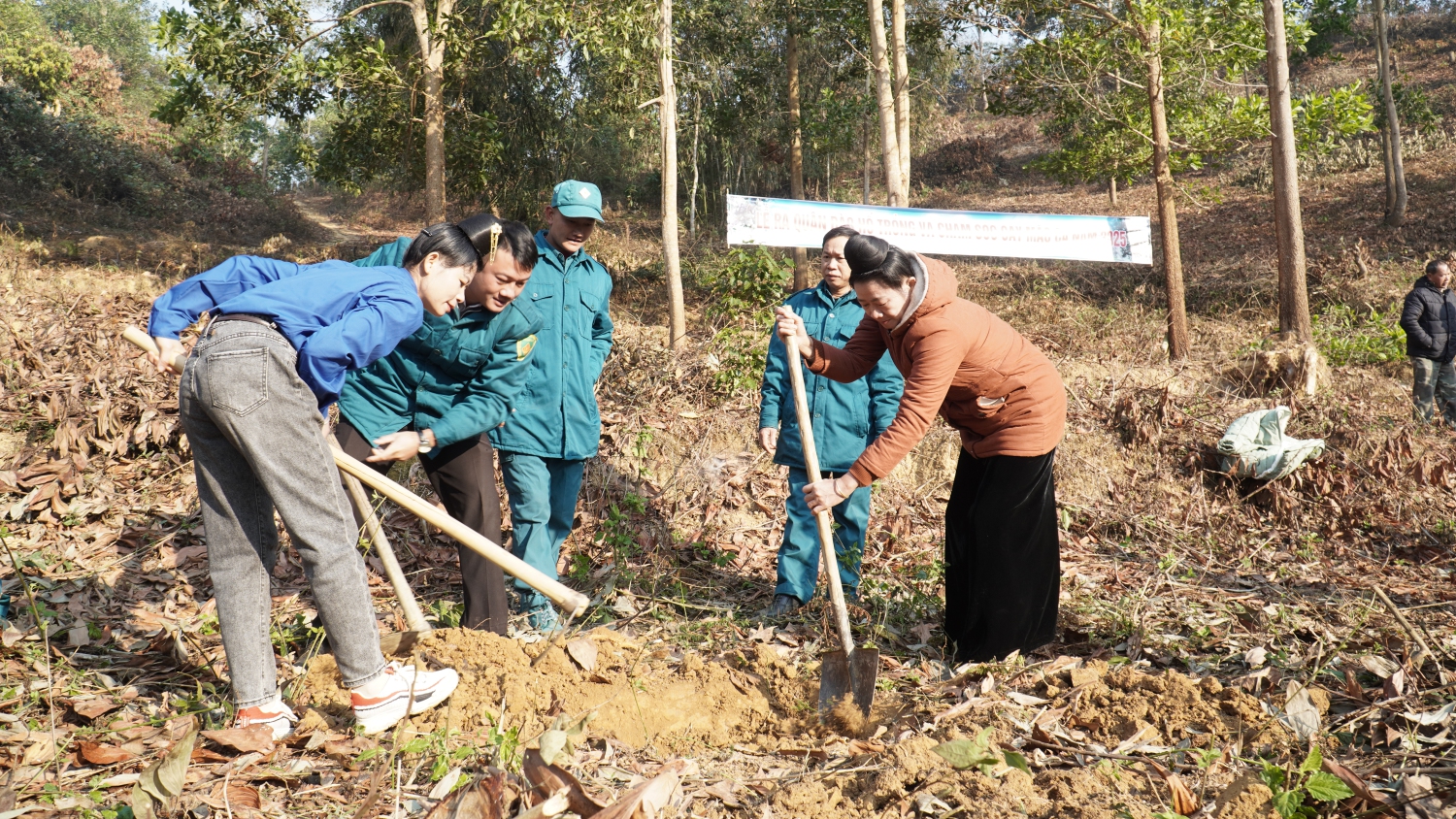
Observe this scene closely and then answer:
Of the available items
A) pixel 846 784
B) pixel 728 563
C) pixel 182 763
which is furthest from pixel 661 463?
pixel 182 763

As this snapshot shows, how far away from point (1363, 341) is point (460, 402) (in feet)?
31.1

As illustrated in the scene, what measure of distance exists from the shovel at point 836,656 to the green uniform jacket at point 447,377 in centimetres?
114

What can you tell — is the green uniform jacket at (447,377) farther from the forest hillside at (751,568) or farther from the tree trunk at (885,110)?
the tree trunk at (885,110)

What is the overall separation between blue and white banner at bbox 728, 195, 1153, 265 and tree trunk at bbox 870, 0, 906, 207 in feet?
2.79

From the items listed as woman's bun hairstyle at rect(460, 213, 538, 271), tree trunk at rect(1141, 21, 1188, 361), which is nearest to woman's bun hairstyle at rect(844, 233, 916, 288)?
woman's bun hairstyle at rect(460, 213, 538, 271)

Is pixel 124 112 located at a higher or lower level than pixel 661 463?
higher

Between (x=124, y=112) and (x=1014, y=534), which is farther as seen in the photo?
(x=124, y=112)

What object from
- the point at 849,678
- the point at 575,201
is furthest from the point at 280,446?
the point at 849,678

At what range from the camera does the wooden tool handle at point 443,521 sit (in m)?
2.83

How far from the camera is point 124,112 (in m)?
25.0

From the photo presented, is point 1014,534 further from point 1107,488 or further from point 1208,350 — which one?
point 1208,350

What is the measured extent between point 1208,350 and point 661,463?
20.9 feet

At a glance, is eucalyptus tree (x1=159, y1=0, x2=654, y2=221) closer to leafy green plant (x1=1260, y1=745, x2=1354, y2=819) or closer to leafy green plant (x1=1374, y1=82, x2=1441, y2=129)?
leafy green plant (x1=1260, y1=745, x2=1354, y2=819)

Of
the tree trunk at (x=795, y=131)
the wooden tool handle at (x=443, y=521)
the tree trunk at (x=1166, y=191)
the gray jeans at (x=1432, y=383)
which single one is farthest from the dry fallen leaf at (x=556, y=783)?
the tree trunk at (x=795, y=131)
